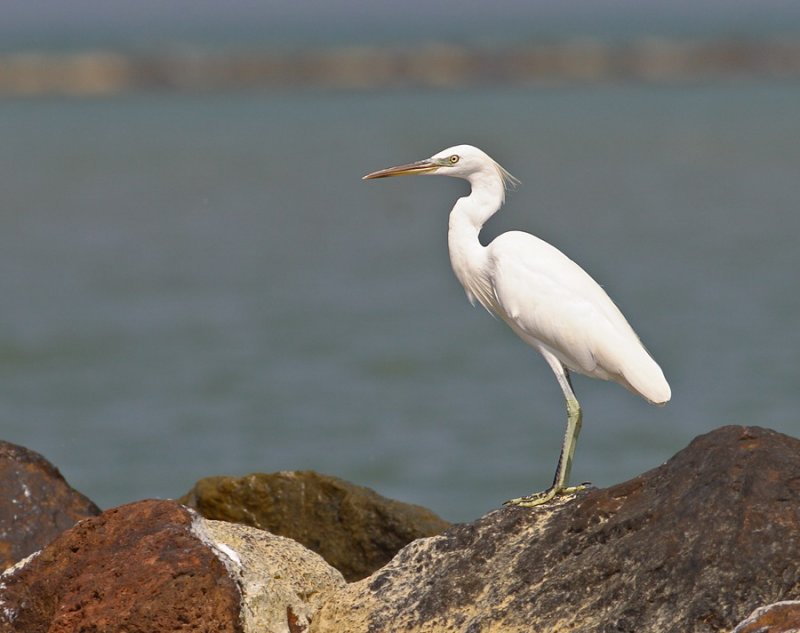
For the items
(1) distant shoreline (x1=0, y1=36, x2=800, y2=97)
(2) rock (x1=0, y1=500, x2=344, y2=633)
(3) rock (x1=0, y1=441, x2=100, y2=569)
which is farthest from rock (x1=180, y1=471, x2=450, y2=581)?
(1) distant shoreline (x1=0, y1=36, x2=800, y2=97)

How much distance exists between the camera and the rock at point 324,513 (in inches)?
265

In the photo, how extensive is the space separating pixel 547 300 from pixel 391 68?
7036 cm

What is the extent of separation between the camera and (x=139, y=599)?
4.99 m

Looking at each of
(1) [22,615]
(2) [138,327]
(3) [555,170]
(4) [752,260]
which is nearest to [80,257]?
(2) [138,327]

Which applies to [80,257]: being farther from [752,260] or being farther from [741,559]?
[741,559]

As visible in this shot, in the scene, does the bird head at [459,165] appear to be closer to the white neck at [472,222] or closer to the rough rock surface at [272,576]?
the white neck at [472,222]

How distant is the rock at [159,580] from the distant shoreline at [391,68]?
2552 inches

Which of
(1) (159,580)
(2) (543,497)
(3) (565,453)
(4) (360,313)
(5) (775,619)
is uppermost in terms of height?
(4) (360,313)

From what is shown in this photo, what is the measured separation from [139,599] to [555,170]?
102 ft

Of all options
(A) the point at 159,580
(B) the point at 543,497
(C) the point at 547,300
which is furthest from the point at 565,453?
(A) the point at 159,580

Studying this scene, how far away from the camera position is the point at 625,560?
486cm

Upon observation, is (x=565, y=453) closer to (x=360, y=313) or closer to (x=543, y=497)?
(x=543, y=497)

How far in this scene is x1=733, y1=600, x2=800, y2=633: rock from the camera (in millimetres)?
Answer: 4090

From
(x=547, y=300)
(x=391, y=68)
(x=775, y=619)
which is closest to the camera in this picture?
(x=775, y=619)
